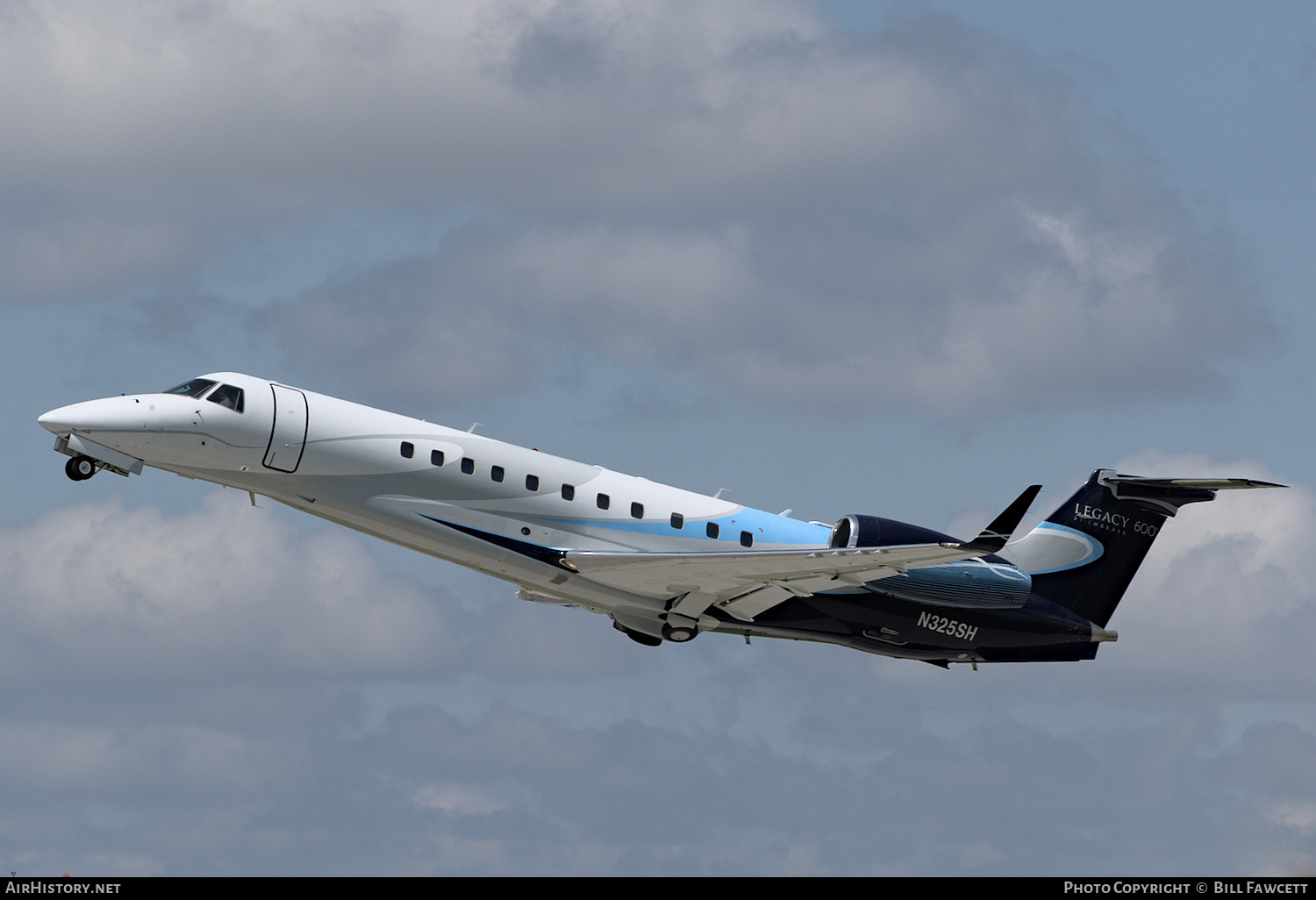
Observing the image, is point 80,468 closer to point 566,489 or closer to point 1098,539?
point 566,489

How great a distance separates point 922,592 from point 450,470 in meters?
10.1

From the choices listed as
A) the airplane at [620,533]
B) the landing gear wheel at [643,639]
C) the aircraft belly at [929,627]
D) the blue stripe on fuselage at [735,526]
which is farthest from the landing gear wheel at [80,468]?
the aircraft belly at [929,627]

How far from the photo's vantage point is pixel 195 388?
30047 mm

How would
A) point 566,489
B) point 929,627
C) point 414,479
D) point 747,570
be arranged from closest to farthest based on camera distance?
point 414,479, point 747,570, point 566,489, point 929,627

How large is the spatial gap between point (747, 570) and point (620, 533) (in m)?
2.67

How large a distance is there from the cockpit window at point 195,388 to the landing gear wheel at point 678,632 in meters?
10.2

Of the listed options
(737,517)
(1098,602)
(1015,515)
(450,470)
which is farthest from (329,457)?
(1098,602)

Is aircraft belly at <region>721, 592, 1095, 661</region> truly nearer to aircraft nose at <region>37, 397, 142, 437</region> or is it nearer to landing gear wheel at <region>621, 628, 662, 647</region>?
landing gear wheel at <region>621, 628, 662, 647</region>

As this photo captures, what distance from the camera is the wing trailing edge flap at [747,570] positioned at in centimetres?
3039

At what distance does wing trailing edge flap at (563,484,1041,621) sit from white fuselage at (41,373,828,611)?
49 centimetres

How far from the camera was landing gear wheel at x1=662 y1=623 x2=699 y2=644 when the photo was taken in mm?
33844

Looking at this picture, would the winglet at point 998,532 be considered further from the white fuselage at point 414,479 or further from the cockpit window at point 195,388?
the cockpit window at point 195,388

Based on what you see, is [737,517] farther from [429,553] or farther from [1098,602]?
[1098,602]

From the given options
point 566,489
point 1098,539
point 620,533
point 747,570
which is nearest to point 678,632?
point 620,533
